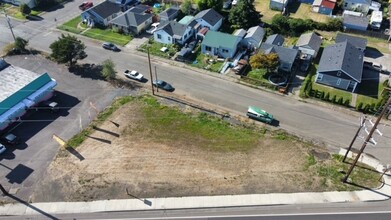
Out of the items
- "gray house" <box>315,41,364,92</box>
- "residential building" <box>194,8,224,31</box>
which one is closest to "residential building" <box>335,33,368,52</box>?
"gray house" <box>315,41,364,92</box>

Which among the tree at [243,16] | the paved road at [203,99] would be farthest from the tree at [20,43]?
the tree at [243,16]

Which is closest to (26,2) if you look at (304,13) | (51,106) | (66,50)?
(66,50)

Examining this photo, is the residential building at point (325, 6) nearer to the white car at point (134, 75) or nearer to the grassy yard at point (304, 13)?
the grassy yard at point (304, 13)

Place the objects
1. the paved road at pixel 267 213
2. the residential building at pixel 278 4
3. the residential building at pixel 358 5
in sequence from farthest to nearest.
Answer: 1. the residential building at pixel 278 4
2. the residential building at pixel 358 5
3. the paved road at pixel 267 213

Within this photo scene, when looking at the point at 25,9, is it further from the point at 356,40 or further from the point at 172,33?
the point at 356,40

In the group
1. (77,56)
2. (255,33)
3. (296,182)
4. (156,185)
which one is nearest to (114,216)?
(156,185)

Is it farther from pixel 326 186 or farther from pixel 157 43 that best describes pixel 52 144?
pixel 326 186
